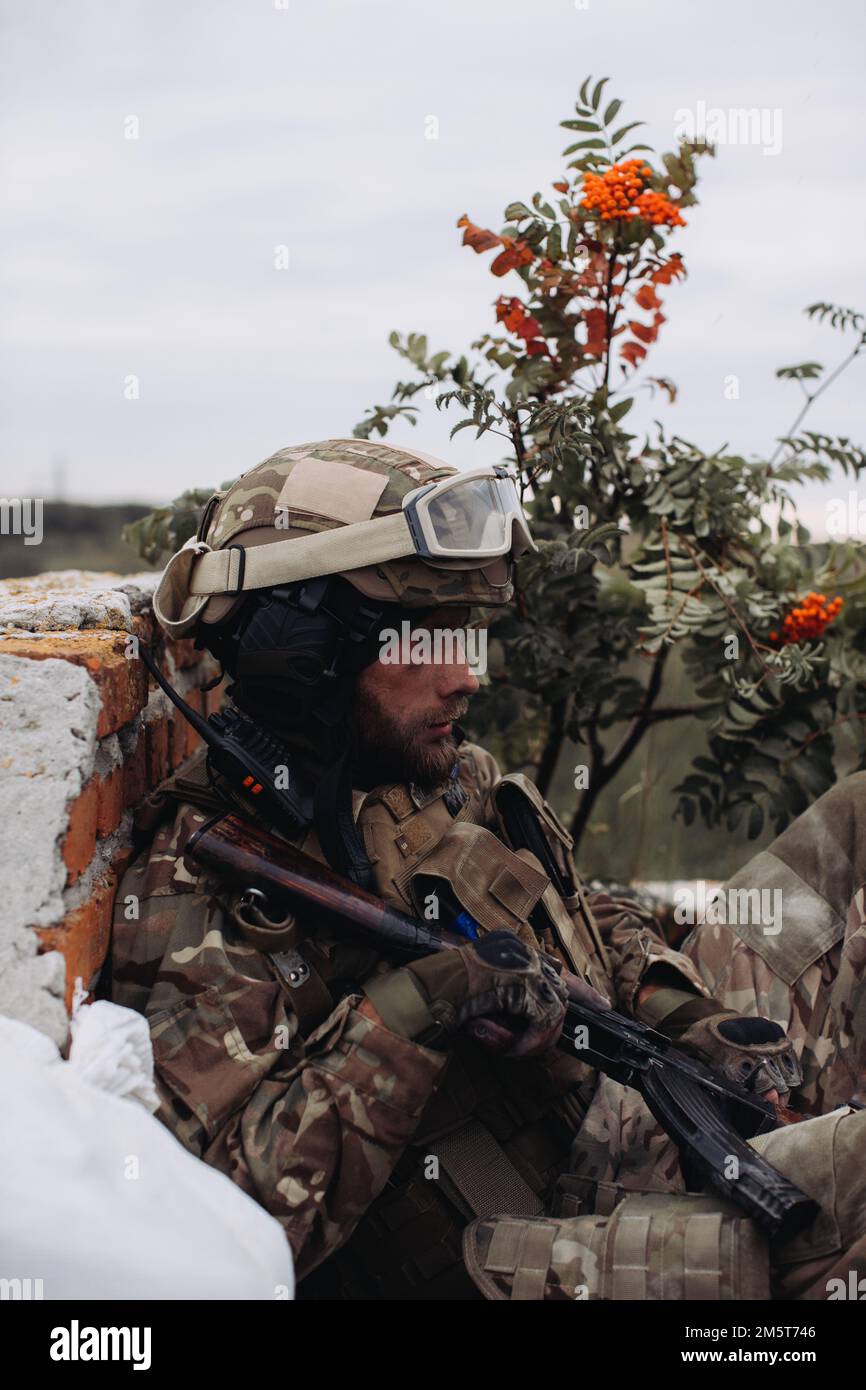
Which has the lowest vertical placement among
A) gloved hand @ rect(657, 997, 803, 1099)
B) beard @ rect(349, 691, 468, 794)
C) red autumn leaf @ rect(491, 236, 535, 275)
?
gloved hand @ rect(657, 997, 803, 1099)

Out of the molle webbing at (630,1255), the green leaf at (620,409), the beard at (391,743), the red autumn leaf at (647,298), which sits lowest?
the molle webbing at (630,1255)

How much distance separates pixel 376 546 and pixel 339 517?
0.35ft

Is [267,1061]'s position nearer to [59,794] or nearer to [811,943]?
[59,794]

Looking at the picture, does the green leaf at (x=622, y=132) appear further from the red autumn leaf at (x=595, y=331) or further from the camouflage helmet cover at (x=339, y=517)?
the camouflage helmet cover at (x=339, y=517)

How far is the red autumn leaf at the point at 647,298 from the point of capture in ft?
12.1

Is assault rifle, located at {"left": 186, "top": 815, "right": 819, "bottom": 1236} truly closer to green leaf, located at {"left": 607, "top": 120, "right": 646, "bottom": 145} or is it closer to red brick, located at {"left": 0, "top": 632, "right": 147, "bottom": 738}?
red brick, located at {"left": 0, "top": 632, "right": 147, "bottom": 738}

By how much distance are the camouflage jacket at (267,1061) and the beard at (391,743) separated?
24cm

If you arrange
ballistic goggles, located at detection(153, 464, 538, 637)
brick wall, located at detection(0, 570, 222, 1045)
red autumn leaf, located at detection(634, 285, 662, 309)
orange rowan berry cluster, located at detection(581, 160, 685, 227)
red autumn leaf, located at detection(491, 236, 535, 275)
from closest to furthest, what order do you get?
brick wall, located at detection(0, 570, 222, 1045), ballistic goggles, located at detection(153, 464, 538, 637), orange rowan berry cluster, located at detection(581, 160, 685, 227), red autumn leaf, located at detection(491, 236, 535, 275), red autumn leaf, located at detection(634, 285, 662, 309)

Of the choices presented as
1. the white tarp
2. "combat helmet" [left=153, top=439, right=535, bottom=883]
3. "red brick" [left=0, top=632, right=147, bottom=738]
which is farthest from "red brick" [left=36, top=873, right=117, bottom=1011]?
"combat helmet" [left=153, top=439, right=535, bottom=883]

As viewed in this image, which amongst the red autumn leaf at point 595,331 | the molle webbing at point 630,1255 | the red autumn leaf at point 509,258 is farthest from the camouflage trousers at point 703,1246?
the red autumn leaf at point 509,258

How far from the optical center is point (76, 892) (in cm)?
215

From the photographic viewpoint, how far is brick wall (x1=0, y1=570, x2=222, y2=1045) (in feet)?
6.61

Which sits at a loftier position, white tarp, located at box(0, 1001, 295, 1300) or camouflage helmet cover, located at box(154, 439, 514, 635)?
camouflage helmet cover, located at box(154, 439, 514, 635)
